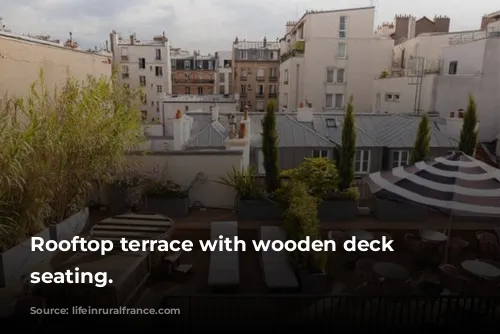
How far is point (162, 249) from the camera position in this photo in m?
6.39

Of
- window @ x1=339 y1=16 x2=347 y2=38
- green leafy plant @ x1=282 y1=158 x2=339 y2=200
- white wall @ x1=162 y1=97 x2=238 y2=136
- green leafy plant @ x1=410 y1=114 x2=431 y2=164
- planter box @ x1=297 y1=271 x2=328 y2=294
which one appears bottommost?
planter box @ x1=297 y1=271 x2=328 y2=294

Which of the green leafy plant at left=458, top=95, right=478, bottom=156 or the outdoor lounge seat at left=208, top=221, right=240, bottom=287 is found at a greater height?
the green leafy plant at left=458, top=95, right=478, bottom=156

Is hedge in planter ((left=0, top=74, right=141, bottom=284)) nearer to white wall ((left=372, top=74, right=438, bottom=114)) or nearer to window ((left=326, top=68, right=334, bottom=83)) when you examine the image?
white wall ((left=372, top=74, right=438, bottom=114))

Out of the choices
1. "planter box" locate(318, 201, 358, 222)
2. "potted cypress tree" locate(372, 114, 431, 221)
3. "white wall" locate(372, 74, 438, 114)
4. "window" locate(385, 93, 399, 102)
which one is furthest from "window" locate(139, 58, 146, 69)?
"potted cypress tree" locate(372, 114, 431, 221)

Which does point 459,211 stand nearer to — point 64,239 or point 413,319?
point 413,319

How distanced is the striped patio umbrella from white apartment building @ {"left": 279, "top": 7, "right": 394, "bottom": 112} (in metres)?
18.4

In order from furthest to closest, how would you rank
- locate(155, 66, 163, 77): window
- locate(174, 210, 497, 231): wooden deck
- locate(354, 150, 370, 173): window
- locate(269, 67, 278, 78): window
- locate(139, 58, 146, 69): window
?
locate(269, 67, 278, 78): window < locate(155, 66, 163, 77): window < locate(139, 58, 146, 69): window < locate(354, 150, 370, 173): window < locate(174, 210, 497, 231): wooden deck

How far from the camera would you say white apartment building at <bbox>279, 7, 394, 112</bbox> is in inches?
965

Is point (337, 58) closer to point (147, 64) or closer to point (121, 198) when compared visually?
point (121, 198)

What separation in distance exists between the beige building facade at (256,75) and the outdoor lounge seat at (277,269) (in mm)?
36043

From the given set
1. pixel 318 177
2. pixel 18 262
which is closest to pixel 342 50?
pixel 318 177

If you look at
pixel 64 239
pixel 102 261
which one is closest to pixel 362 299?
pixel 102 261

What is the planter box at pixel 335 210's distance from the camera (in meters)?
7.92

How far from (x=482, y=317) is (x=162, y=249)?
4.61m
